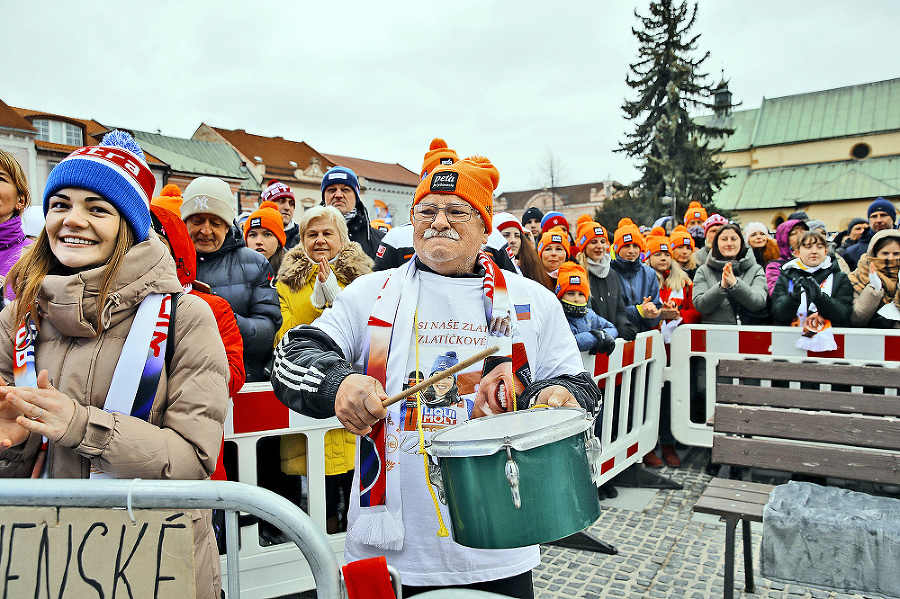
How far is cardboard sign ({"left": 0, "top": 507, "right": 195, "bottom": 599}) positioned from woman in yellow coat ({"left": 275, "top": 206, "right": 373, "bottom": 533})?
220 centimetres

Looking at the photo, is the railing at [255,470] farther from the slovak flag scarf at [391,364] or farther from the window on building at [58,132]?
the window on building at [58,132]

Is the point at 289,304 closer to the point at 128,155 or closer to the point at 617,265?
the point at 128,155

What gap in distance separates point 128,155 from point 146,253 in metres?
0.34

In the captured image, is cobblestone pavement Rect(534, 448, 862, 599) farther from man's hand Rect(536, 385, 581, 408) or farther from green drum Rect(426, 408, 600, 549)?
green drum Rect(426, 408, 600, 549)

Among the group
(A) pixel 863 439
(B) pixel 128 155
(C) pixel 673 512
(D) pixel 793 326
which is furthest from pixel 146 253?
(D) pixel 793 326

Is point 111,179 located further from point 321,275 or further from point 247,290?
point 321,275

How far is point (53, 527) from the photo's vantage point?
4.62 ft

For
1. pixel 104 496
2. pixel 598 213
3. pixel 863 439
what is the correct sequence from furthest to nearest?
pixel 598 213 → pixel 863 439 → pixel 104 496

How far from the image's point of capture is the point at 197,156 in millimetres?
46469

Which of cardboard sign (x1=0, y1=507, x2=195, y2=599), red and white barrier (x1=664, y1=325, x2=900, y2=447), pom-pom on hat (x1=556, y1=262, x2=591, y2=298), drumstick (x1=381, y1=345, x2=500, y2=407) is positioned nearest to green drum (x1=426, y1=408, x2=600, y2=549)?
drumstick (x1=381, y1=345, x2=500, y2=407)

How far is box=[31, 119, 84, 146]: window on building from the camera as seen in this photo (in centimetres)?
3438

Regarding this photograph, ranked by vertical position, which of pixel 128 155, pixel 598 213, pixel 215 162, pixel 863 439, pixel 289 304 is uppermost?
pixel 215 162

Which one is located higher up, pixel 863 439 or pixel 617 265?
pixel 617 265

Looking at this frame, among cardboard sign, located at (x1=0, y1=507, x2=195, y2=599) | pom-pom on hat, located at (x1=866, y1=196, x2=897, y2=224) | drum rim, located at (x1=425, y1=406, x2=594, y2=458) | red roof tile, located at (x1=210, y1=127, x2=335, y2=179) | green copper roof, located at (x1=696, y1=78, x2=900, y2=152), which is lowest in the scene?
cardboard sign, located at (x1=0, y1=507, x2=195, y2=599)
